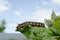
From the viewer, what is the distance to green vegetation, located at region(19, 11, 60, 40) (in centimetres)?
45

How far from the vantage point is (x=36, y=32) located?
542 millimetres

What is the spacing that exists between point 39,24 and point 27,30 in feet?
0.14

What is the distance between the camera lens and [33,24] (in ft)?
2.01

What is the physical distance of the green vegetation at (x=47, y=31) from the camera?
0.45 meters

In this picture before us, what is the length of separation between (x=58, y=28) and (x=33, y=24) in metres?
0.16

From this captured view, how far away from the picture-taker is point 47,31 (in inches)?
19.9

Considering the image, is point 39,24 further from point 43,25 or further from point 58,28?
point 58,28

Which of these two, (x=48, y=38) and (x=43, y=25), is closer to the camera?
(x=48, y=38)

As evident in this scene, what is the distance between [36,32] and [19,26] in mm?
82

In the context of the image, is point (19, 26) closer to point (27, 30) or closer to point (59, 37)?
point (27, 30)

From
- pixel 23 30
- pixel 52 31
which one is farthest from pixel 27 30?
pixel 52 31

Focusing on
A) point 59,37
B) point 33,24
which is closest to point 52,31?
point 59,37

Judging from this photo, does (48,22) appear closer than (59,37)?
No

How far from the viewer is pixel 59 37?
47cm
